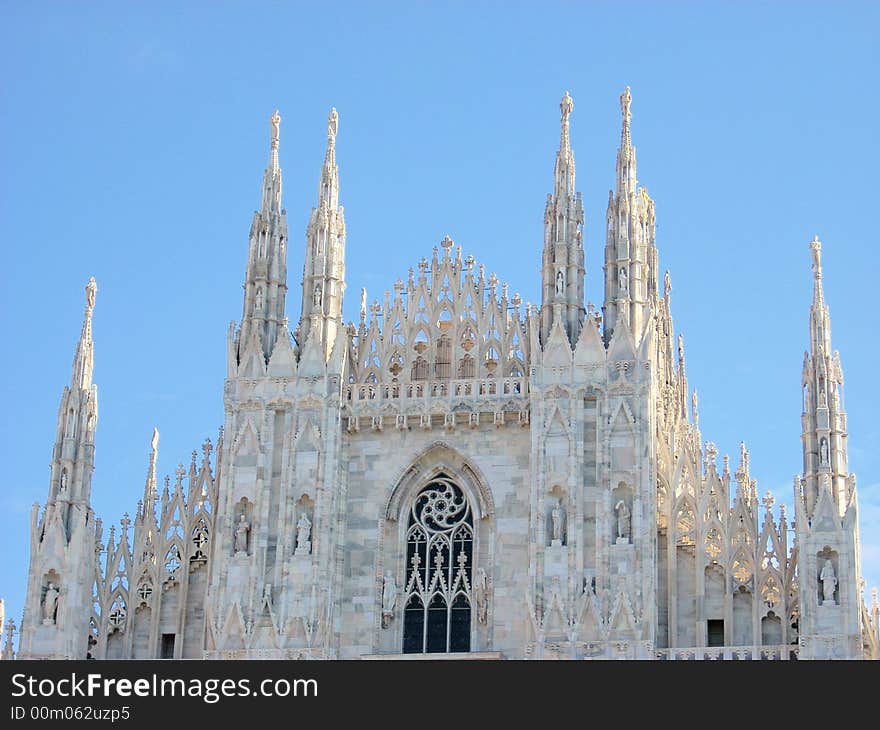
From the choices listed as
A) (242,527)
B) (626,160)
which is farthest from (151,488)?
(626,160)

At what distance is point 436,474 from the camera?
3819 cm

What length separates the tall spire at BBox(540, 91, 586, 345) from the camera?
3809 centimetres

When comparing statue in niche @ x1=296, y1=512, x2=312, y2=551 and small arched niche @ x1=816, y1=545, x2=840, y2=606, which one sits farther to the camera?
statue in niche @ x1=296, y1=512, x2=312, y2=551

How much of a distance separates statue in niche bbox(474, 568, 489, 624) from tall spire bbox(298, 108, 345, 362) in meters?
5.25

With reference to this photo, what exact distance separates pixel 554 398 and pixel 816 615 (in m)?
6.27

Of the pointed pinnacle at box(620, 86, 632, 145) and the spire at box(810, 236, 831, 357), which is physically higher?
the pointed pinnacle at box(620, 86, 632, 145)

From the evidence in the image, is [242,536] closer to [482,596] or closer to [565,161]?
[482,596]

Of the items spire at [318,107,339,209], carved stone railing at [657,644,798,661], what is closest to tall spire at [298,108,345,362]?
spire at [318,107,339,209]

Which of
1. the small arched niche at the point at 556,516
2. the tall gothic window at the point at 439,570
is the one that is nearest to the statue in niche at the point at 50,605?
the tall gothic window at the point at 439,570

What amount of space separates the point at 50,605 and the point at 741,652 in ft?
41.9

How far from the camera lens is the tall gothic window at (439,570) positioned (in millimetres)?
37062

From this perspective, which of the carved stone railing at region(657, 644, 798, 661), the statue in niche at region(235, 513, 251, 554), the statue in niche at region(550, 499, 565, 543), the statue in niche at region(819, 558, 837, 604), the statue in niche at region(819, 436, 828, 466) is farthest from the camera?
the statue in niche at region(235, 513, 251, 554)

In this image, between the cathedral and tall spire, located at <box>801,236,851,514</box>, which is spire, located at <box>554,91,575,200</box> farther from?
tall spire, located at <box>801,236,851,514</box>
